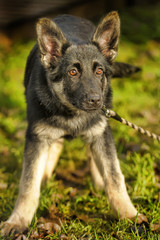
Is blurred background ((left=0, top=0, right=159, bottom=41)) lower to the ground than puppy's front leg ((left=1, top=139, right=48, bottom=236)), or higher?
higher

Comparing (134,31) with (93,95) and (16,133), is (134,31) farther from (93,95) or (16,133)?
(93,95)

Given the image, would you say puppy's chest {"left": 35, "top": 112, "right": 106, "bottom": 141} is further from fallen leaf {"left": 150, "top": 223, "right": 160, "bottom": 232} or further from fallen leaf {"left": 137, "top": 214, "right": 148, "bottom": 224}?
fallen leaf {"left": 150, "top": 223, "right": 160, "bottom": 232}

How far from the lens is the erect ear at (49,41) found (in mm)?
3310

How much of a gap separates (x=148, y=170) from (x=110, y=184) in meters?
0.74

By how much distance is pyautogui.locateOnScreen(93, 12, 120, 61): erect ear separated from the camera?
348cm

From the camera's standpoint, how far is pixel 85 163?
189 inches

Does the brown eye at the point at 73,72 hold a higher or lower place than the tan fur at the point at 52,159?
higher

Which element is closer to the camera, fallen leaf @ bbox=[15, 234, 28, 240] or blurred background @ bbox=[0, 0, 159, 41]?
fallen leaf @ bbox=[15, 234, 28, 240]

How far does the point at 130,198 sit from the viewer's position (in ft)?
12.3

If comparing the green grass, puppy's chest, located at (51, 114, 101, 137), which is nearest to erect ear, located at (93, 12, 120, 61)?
puppy's chest, located at (51, 114, 101, 137)

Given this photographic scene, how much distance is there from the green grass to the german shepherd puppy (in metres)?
0.23

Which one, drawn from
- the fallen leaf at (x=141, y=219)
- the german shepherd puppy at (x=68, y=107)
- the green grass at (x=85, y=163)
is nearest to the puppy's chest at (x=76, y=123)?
the german shepherd puppy at (x=68, y=107)

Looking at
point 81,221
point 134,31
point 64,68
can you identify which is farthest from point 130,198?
point 134,31

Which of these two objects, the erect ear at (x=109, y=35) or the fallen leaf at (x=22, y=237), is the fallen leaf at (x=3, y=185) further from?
the erect ear at (x=109, y=35)
